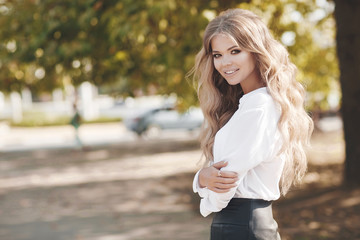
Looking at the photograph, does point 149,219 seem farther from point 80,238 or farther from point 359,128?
point 359,128

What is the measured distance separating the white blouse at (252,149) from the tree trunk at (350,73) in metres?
5.97

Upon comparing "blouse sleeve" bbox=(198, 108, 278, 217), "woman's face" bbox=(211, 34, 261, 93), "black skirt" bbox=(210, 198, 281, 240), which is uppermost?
"woman's face" bbox=(211, 34, 261, 93)

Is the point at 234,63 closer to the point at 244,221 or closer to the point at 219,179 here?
the point at 219,179

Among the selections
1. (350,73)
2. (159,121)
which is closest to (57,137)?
(159,121)

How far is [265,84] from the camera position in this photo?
78.5 inches

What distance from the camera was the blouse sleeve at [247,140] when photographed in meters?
1.78

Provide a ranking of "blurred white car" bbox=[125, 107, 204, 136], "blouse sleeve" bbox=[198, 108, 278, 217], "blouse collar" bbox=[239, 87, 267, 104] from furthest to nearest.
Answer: "blurred white car" bbox=[125, 107, 204, 136]
"blouse collar" bbox=[239, 87, 267, 104]
"blouse sleeve" bbox=[198, 108, 278, 217]

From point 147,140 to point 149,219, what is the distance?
13425 millimetres

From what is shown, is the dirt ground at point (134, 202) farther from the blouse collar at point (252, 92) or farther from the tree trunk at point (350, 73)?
the blouse collar at point (252, 92)

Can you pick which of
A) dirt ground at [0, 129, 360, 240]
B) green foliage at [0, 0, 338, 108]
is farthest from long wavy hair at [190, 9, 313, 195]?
dirt ground at [0, 129, 360, 240]

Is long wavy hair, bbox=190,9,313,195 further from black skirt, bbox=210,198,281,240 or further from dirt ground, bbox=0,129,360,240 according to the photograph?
dirt ground, bbox=0,129,360,240

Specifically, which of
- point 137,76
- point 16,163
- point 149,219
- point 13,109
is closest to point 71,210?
point 149,219

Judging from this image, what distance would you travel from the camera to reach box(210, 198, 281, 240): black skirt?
6.35ft

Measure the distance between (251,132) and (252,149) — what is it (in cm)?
7
